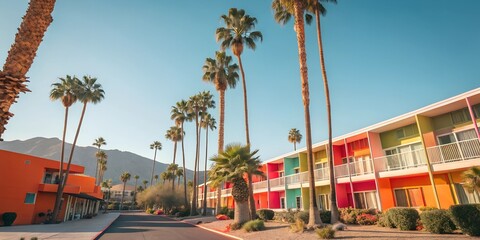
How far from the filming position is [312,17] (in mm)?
20922

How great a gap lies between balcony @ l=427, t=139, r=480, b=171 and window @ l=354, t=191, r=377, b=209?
5.76 metres

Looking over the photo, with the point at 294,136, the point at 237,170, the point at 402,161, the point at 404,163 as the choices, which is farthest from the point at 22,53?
the point at 294,136

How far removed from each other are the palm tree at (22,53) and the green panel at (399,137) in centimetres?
2106

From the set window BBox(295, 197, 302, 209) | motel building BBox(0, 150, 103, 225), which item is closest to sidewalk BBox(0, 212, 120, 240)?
motel building BBox(0, 150, 103, 225)

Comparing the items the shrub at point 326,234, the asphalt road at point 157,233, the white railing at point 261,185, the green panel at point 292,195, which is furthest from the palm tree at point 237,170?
the white railing at point 261,185

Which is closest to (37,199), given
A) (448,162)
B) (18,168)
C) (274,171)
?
(18,168)

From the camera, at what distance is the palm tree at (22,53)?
5.94m

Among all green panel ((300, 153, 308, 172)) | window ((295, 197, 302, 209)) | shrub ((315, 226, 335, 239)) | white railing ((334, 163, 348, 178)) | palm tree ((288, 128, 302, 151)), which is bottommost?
shrub ((315, 226, 335, 239))

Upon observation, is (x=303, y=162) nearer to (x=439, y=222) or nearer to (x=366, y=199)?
(x=366, y=199)

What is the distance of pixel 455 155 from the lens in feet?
48.2

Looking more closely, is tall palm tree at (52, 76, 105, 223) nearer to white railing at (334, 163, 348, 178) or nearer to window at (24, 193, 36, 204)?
window at (24, 193, 36, 204)

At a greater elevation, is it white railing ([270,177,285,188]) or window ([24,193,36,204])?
white railing ([270,177,285,188])

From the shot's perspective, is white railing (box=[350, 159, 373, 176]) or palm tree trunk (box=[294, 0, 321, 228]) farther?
white railing (box=[350, 159, 373, 176])

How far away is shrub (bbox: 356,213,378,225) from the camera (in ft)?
51.9
